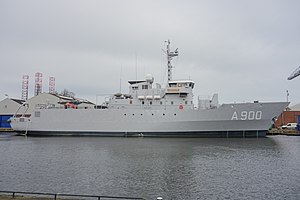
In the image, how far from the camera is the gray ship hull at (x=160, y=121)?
78.8ft

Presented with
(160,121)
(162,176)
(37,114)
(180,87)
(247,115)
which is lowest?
(162,176)

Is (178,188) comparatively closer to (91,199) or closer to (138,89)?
(91,199)

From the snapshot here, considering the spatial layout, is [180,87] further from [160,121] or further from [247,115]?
[247,115]

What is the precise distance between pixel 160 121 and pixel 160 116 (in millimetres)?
543

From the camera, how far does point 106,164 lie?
12.2 metres

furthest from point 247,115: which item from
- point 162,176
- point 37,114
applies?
point 37,114

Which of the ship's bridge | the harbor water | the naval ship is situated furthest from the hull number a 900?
the harbor water

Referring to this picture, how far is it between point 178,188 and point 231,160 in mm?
5821

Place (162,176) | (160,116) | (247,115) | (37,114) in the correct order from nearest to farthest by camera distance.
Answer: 1. (162,176)
2. (247,115)
3. (160,116)
4. (37,114)

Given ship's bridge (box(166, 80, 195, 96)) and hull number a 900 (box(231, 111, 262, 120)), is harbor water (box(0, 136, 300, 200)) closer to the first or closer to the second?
hull number a 900 (box(231, 111, 262, 120))

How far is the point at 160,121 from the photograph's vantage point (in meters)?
26.1

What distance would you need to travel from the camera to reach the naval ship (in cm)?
2416

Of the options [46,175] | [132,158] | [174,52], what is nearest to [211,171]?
[132,158]

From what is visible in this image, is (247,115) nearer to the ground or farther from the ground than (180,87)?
nearer to the ground
